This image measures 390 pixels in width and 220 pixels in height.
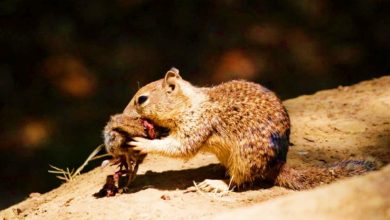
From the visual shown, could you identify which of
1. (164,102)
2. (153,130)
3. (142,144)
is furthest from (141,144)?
(164,102)

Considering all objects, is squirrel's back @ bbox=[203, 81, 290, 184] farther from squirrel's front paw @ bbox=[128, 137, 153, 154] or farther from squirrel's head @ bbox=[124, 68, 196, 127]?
squirrel's front paw @ bbox=[128, 137, 153, 154]

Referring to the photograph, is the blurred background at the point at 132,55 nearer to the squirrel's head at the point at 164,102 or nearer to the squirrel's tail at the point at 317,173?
the squirrel's head at the point at 164,102

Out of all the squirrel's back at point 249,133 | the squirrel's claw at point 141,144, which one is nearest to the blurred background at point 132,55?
the squirrel's claw at point 141,144

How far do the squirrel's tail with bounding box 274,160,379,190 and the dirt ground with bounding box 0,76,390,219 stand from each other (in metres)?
0.06

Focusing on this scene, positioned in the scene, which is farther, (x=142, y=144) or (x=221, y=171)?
(x=221, y=171)

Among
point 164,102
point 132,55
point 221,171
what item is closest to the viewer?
point 164,102

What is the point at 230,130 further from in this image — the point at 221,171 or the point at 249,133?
the point at 221,171

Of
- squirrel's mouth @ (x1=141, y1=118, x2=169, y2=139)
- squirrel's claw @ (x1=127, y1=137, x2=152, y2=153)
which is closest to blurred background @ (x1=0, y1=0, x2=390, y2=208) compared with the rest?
squirrel's mouth @ (x1=141, y1=118, x2=169, y2=139)

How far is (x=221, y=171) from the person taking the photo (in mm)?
3801

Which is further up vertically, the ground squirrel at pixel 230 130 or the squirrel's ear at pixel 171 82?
the squirrel's ear at pixel 171 82

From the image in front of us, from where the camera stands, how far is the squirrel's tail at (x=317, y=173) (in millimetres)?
3373

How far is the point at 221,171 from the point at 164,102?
2.14ft

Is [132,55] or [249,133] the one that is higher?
[132,55]

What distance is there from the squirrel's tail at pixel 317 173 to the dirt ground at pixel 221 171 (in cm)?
6
